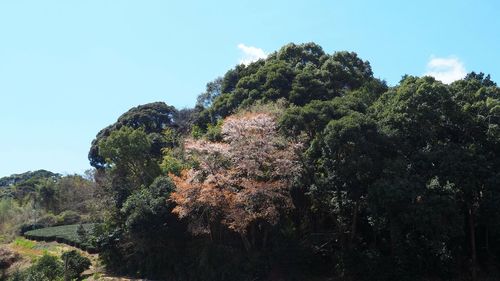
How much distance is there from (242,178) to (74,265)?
11068mm

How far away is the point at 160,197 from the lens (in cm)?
2248

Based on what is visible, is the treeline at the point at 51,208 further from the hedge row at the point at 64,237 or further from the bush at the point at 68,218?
the hedge row at the point at 64,237

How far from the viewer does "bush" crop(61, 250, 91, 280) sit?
78.7 ft

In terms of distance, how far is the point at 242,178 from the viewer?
20.2 metres

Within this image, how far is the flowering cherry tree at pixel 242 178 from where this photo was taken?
1986 cm

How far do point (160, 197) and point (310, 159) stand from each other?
7429 mm

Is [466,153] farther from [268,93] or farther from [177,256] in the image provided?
[177,256]

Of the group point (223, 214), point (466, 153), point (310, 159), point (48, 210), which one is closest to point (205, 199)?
point (223, 214)

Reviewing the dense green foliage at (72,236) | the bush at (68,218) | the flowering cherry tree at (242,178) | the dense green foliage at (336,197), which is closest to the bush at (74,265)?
the dense green foliage at (336,197)

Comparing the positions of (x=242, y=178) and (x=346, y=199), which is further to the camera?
(x=242, y=178)

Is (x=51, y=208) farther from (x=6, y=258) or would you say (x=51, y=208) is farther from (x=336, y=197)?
(x=336, y=197)

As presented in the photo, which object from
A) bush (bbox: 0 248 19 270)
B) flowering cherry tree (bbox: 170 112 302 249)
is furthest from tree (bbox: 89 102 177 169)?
flowering cherry tree (bbox: 170 112 302 249)

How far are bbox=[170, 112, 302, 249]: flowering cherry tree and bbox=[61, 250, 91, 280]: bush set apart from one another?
23.8 ft

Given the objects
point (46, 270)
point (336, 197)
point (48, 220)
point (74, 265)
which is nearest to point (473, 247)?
point (336, 197)
